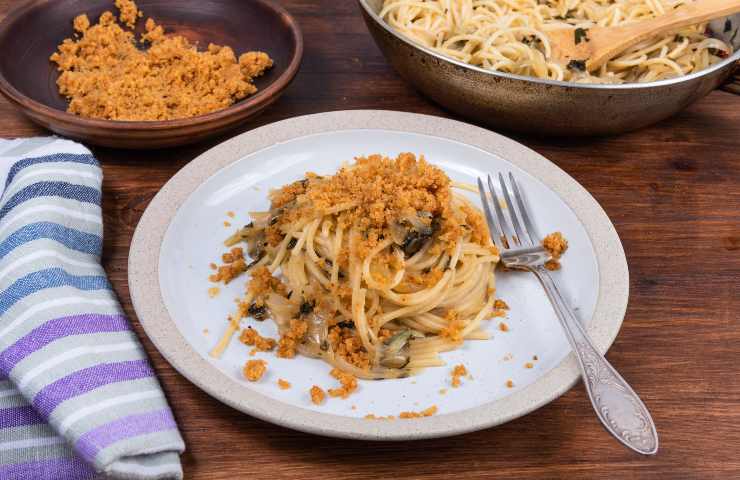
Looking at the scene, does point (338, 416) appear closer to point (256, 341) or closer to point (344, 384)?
point (344, 384)

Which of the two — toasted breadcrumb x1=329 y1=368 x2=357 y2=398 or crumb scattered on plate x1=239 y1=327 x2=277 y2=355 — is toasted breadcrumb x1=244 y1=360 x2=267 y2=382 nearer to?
crumb scattered on plate x1=239 y1=327 x2=277 y2=355

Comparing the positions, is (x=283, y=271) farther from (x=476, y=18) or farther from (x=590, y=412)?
(x=476, y=18)

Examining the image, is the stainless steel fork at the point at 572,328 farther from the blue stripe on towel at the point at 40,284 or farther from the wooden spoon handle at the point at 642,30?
the blue stripe on towel at the point at 40,284

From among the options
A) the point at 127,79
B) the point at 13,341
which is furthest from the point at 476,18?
the point at 13,341

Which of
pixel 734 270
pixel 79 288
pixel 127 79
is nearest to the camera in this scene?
pixel 79 288

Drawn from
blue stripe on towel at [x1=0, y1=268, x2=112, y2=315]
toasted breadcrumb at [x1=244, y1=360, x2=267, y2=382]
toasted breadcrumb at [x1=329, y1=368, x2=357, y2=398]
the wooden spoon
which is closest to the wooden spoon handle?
the wooden spoon

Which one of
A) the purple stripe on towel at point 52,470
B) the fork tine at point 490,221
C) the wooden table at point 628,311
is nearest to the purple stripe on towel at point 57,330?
the wooden table at point 628,311
